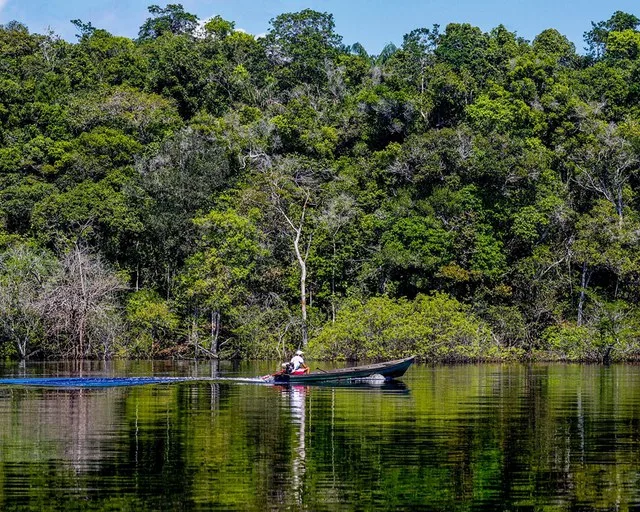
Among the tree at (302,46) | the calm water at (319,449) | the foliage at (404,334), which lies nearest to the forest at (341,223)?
the foliage at (404,334)

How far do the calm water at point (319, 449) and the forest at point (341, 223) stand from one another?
21.5 m

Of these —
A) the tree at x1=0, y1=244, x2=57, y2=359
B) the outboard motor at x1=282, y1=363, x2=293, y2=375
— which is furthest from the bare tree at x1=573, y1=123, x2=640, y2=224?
the tree at x1=0, y1=244, x2=57, y2=359

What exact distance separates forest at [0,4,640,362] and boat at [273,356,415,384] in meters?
15.2

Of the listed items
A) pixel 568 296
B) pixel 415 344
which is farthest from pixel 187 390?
pixel 568 296

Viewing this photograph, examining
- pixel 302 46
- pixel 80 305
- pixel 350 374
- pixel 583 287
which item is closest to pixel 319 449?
pixel 350 374

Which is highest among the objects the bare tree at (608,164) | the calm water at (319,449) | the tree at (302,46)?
the tree at (302,46)

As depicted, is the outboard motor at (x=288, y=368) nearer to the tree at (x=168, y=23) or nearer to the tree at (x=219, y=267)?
the tree at (x=219, y=267)

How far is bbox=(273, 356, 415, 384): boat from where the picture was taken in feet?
115

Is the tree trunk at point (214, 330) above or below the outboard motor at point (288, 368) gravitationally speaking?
above

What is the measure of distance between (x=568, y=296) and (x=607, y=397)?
2696cm

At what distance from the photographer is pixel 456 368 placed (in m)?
46.6

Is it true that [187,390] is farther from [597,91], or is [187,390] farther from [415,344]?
→ [597,91]

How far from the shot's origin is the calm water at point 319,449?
15039 mm

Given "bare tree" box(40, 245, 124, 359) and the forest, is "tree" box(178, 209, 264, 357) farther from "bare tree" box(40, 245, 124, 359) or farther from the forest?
"bare tree" box(40, 245, 124, 359)
